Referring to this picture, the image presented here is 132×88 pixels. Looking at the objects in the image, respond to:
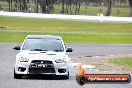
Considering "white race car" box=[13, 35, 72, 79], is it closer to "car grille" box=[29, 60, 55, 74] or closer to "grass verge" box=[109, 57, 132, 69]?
"car grille" box=[29, 60, 55, 74]

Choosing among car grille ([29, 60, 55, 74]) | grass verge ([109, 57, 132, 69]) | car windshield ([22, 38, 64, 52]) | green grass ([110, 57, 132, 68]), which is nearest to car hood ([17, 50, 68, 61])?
car grille ([29, 60, 55, 74])

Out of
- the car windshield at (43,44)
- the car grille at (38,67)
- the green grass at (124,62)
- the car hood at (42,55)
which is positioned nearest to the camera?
the car grille at (38,67)

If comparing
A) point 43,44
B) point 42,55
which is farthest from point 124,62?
point 42,55

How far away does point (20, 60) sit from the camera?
1603 centimetres

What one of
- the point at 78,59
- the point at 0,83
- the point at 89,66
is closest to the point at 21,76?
the point at 0,83

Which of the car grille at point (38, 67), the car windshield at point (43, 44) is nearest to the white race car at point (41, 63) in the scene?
the car grille at point (38, 67)

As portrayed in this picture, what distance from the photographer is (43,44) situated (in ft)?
57.2

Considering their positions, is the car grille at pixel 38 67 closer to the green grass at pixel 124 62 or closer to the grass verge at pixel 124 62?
the grass verge at pixel 124 62

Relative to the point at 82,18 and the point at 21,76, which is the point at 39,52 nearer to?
the point at 21,76

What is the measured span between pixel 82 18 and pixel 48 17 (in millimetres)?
5243

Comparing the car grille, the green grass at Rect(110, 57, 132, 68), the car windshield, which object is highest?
the car windshield

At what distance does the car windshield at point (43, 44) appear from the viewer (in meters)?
17.1

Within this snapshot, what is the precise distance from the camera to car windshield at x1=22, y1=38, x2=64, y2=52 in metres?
17.1

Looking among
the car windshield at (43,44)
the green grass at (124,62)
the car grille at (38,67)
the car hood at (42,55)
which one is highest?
the car windshield at (43,44)
